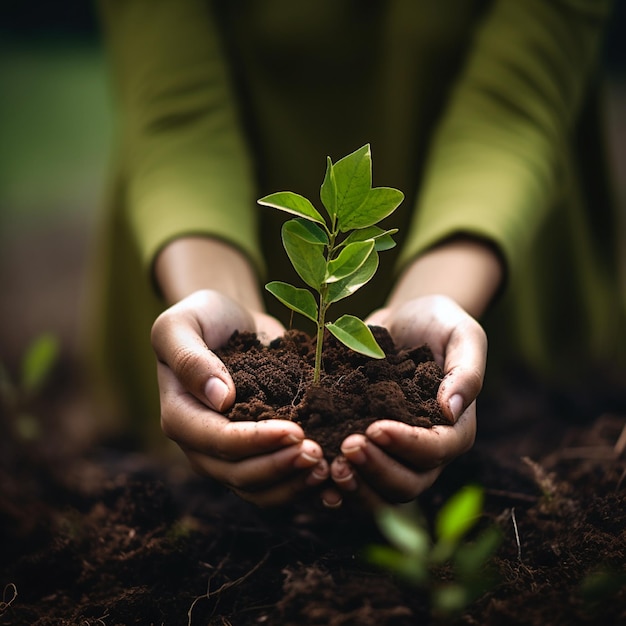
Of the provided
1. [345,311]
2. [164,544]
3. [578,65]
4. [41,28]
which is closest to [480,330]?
[164,544]

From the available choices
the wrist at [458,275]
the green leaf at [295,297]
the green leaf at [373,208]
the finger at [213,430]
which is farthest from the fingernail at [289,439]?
the wrist at [458,275]

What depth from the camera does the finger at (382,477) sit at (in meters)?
0.92

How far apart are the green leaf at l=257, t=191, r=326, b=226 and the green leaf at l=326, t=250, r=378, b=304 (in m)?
0.10

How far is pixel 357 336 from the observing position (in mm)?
989

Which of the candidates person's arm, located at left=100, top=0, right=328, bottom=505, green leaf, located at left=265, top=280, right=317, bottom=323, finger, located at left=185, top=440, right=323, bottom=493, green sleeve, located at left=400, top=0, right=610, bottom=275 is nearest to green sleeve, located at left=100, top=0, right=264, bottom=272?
person's arm, located at left=100, top=0, right=328, bottom=505

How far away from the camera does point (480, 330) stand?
3.63ft

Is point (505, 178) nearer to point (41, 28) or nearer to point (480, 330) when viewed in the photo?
point (480, 330)

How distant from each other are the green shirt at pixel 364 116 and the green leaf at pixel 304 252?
1.96 feet

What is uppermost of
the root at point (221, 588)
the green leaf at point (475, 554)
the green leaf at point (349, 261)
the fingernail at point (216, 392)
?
the green leaf at point (349, 261)

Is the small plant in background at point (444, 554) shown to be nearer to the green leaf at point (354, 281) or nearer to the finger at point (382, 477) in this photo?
the finger at point (382, 477)

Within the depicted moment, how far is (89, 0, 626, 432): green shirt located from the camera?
5.67ft

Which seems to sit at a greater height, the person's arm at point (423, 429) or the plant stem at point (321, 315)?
the plant stem at point (321, 315)

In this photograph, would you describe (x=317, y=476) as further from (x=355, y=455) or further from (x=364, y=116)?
(x=364, y=116)

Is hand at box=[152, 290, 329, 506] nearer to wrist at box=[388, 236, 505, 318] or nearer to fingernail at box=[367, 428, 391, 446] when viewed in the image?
fingernail at box=[367, 428, 391, 446]
